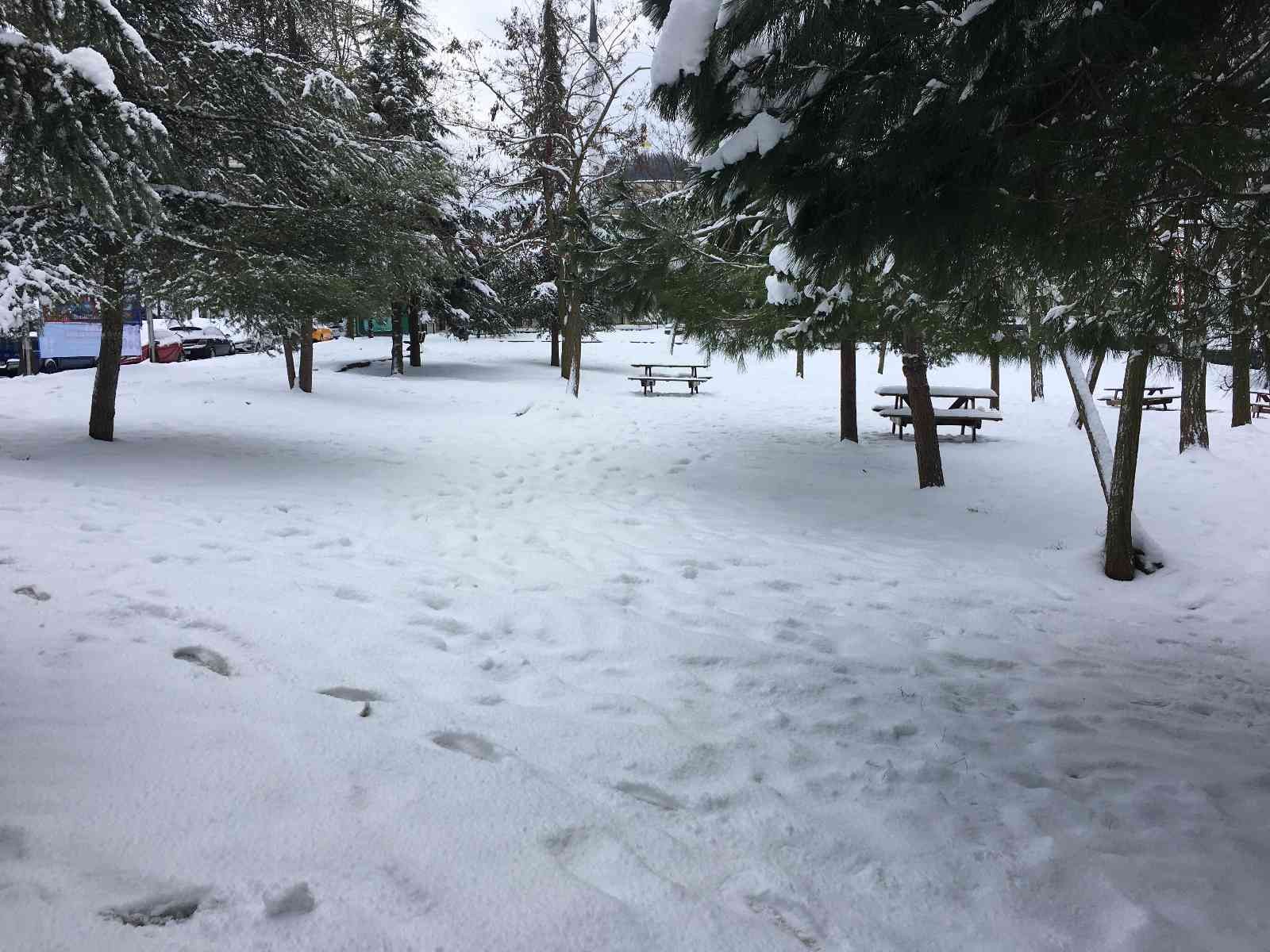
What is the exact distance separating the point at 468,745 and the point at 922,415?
7472 mm

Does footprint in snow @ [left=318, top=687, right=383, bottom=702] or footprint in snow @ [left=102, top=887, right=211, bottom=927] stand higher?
footprint in snow @ [left=318, top=687, right=383, bottom=702]

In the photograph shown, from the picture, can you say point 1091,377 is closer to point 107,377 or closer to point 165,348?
point 107,377

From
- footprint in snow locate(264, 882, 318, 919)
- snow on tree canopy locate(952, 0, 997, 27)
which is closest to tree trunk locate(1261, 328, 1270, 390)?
snow on tree canopy locate(952, 0, 997, 27)

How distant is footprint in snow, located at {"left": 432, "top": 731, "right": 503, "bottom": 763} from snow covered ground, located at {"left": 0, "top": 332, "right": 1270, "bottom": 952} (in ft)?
0.06

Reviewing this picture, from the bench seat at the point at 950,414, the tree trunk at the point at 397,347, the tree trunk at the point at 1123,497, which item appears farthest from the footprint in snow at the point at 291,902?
the tree trunk at the point at 397,347

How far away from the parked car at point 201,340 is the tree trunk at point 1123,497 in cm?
2852

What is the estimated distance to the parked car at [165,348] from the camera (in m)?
25.5

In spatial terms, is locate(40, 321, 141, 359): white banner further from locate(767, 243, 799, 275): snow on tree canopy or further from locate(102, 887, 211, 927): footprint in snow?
locate(102, 887, 211, 927): footprint in snow

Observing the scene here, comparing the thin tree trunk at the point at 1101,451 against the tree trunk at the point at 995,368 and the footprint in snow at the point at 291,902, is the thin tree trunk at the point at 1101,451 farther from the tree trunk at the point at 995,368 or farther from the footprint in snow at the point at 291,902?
the footprint in snow at the point at 291,902

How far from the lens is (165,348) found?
25781 millimetres

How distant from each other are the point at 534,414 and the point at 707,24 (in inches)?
476

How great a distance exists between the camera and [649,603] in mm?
4832

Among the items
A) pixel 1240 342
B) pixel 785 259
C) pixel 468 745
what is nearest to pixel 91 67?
pixel 785 259

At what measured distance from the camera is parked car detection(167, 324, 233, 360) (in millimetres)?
28516
